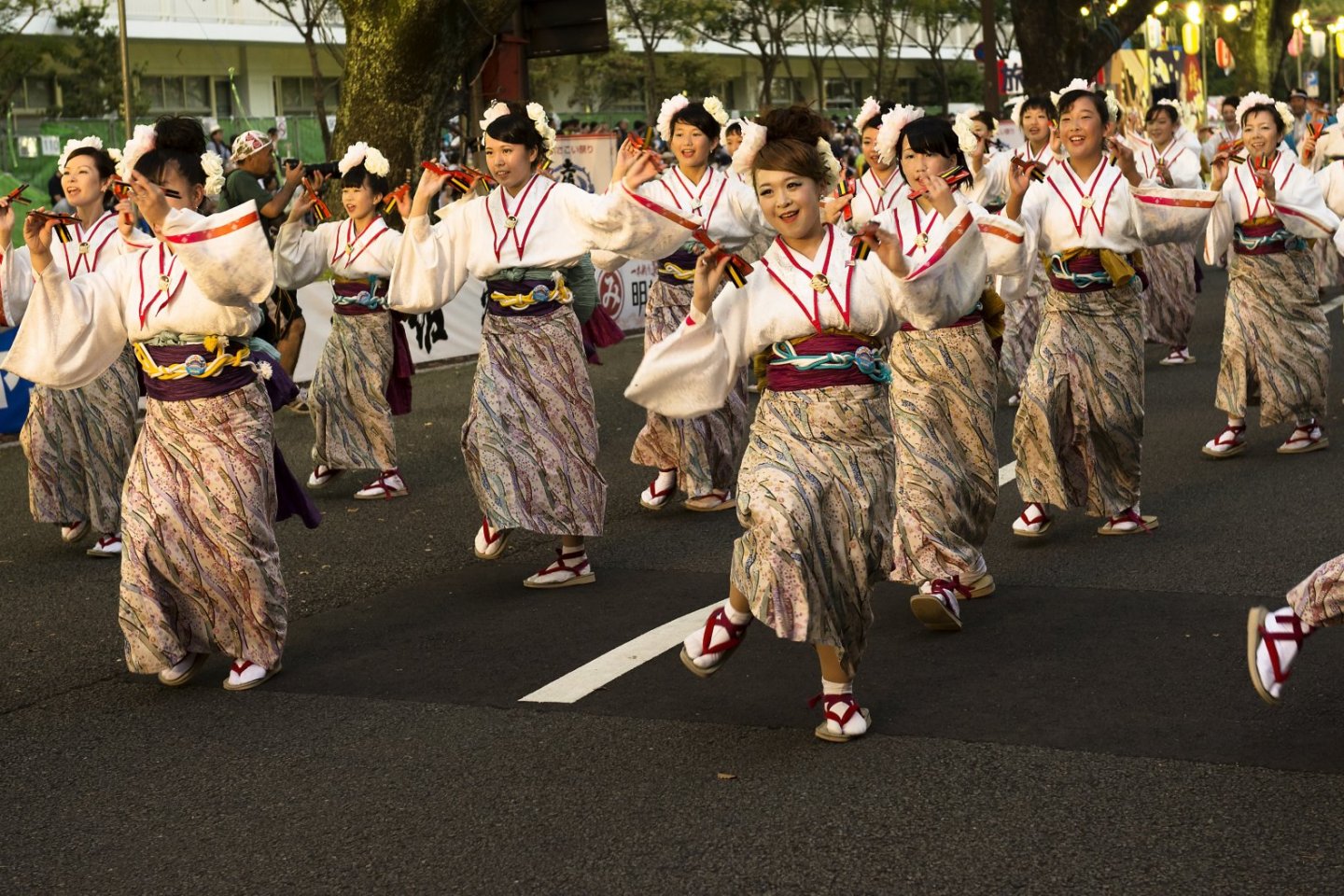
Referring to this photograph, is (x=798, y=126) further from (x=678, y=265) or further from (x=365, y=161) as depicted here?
(x=365, y=161)

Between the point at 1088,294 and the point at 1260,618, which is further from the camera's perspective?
the point at 1088,294

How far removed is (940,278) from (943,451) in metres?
1.62

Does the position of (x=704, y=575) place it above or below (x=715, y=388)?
below

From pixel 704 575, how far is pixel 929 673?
5.66 ft

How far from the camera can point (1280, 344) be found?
9461 mm

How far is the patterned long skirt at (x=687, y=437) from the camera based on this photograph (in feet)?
28.1

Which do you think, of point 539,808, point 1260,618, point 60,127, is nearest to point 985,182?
point 1260,618

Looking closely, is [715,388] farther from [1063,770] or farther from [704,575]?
[704,575]

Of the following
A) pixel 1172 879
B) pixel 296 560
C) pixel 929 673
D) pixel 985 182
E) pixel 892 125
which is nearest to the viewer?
pixel 1172 879

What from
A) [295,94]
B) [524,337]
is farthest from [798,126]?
[295,94]

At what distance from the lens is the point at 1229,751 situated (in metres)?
4.71

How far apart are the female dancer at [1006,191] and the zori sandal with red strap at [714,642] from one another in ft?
7.20

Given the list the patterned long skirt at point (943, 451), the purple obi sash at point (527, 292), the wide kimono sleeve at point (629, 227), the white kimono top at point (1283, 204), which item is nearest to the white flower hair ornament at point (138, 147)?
the wide kimono sleeve at point (629, 227)

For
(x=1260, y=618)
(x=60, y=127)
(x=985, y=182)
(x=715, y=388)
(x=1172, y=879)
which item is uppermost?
(x=60, y=127)
